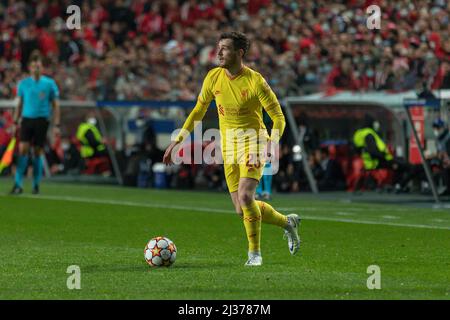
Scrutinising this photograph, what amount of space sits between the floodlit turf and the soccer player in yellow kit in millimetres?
548

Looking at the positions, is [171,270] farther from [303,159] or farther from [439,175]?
[303,159]

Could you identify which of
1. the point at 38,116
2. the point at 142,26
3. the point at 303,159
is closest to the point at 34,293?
the point at 38,116

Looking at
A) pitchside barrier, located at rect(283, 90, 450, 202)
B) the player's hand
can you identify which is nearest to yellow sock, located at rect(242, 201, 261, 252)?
the player's hand

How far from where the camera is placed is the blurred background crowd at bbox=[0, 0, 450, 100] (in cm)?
2636

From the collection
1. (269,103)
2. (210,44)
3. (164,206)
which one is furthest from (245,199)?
(210,44)

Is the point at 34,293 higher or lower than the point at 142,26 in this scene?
lower

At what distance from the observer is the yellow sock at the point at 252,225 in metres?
12.0

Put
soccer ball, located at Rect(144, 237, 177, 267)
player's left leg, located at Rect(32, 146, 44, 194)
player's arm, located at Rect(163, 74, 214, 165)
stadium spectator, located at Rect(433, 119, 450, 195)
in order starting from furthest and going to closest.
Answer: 1. stadium spectator, located at Rect(433, 119, 450, 195)
2. player's left leg, located at Rect(32, 146, 44, 194)
3. player's arm, located at Rect(163, 74, 214, 165)
4. soccer ball, located at Rect(144, 237, 177, 267)

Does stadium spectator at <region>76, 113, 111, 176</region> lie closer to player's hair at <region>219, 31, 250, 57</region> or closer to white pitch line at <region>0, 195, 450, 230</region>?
white pitch line at <region>0, 195, 450, 230</region>

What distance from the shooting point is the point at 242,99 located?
12.1 metres

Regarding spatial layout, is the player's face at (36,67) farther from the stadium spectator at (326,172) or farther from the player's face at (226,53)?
the player's face at (226,53)

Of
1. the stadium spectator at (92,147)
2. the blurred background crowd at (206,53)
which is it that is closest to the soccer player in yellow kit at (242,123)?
the blurred background crowd at (206,53)

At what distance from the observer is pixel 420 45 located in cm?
2612

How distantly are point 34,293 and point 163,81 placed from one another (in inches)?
805
